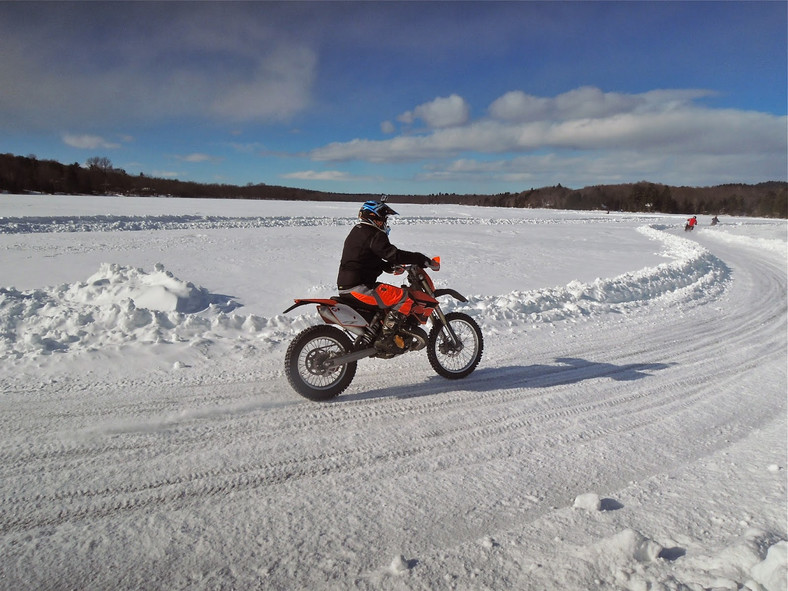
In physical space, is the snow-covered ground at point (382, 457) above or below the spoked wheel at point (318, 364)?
below

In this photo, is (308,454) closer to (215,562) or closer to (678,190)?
(215,562)

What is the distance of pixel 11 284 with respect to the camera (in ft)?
29.9

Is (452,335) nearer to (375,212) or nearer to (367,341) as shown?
(367,341)

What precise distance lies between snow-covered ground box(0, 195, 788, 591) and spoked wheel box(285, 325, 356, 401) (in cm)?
16

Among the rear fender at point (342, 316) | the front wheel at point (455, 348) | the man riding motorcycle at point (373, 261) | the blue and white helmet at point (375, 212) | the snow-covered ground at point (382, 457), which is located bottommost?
the snow-covered ground at point (382, 457)

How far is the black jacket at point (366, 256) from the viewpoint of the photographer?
4637 mm

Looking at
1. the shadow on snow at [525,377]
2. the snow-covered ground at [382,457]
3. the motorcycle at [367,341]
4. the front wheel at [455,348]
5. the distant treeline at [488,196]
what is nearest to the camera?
the snow-covered ground at [382,457]

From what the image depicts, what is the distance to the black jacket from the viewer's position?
4.64 m

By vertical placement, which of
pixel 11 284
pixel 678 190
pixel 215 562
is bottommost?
pixel 215 562

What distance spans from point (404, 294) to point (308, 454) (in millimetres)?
2036

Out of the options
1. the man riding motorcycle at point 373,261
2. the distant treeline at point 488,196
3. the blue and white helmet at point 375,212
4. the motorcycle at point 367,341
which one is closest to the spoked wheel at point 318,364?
the motorcycle at point 367,341

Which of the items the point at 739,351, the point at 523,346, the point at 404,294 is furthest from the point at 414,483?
the point at 739,351

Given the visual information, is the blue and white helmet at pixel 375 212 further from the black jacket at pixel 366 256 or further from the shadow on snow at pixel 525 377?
the shadow on snow at pixel 525 377

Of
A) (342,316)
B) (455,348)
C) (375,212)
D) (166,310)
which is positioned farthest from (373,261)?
(166,310)
